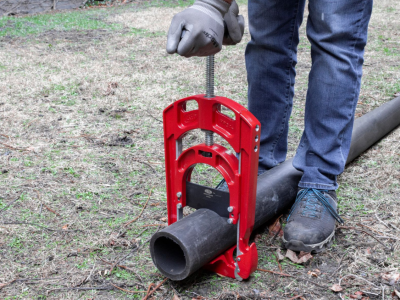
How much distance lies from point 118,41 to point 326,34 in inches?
183

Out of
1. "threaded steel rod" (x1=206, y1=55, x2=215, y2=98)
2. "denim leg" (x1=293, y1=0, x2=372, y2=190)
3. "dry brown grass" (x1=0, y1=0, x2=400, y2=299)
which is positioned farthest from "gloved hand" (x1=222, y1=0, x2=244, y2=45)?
"dry brown grass" (x1=0, y1=0, x2=400, y2=299)

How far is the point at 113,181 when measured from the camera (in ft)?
7.43

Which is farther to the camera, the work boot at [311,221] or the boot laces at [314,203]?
the boot laces at [314,203]

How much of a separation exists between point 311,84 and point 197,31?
0.76 m

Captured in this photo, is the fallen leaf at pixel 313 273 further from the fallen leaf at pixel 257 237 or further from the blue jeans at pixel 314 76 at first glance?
the blue jeans at pixel 314 76

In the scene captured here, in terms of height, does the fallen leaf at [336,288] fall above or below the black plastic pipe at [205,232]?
below

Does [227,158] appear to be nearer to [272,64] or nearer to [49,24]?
[272,64]

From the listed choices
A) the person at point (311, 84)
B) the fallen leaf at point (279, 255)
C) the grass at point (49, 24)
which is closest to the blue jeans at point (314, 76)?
the person at point (311, 84)

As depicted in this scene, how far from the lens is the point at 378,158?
96.7 inches

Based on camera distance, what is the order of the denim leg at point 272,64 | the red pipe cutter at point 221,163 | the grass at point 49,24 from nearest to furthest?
1. the red pipe cutter at point 221,163
2. the denim leg at point 272,64
3. the grass at point 49,24

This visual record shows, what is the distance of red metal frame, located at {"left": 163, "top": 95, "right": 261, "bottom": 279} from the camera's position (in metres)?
1.34

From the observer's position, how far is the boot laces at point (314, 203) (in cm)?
172

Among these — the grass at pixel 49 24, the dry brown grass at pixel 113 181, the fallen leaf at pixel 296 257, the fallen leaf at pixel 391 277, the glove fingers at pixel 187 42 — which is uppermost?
the glove fingers at pixel 187 42

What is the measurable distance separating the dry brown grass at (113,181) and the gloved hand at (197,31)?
0.86 m
